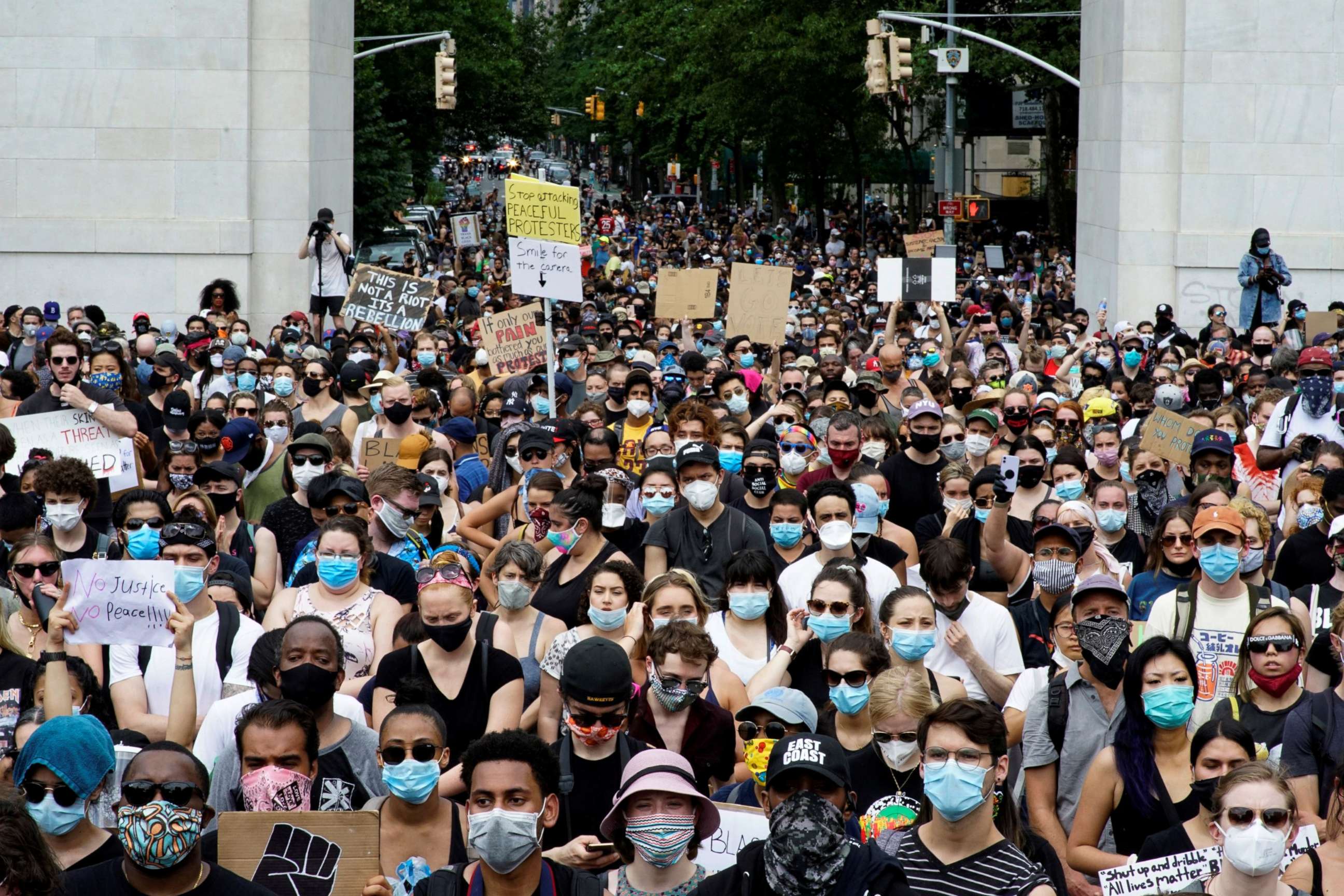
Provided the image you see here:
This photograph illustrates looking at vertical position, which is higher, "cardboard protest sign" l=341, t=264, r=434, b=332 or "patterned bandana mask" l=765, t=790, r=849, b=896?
"cardboard protest sign" l=341, t=264, r=434, b=332

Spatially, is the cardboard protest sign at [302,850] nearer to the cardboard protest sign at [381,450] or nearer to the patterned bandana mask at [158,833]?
the patterned bandana mask at [158,833]

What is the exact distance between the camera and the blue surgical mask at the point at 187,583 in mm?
7676

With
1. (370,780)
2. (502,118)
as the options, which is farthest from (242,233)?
(502,118)

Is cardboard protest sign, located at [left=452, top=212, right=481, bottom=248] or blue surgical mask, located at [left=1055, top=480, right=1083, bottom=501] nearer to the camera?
blue surgical mask, located at [left=1055, top=480, right=1083, bottom=501]

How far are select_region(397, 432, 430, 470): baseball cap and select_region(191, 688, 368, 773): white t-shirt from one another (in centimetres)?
548

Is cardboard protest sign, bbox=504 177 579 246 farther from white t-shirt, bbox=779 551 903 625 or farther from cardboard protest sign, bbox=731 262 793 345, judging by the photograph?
white t-shirt, bbox=779 551 903 625

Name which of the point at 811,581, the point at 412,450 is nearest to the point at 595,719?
the point at 811,581

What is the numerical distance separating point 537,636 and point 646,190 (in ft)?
333

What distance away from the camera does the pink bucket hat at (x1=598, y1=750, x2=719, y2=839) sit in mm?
5320

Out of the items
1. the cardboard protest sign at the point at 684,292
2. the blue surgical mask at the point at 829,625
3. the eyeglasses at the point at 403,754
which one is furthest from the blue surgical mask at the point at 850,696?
the cardboard protest sign at the point at 684,292

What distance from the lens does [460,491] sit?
12.3 metres

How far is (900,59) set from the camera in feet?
106

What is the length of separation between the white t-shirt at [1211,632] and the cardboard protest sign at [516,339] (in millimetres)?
8997

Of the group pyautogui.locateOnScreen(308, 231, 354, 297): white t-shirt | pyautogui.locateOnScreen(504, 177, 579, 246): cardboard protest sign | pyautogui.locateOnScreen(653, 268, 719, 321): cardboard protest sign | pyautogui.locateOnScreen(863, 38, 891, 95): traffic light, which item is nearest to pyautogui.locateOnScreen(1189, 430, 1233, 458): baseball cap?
pyautogui.locateOnScreen(504, 177, 579, 246): cardboard protest sign
